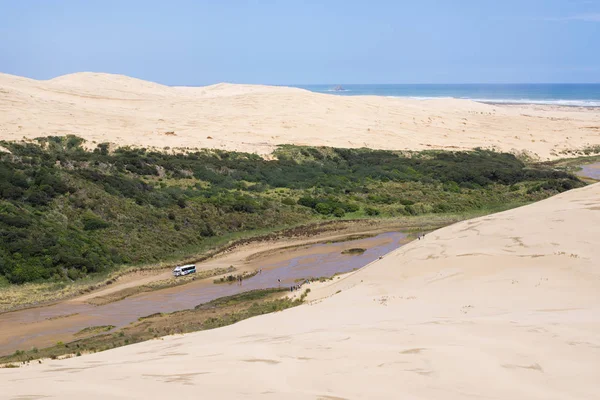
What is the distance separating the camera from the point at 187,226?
121 feet

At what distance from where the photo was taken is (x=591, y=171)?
60.7 meters

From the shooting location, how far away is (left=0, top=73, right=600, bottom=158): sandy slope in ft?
202

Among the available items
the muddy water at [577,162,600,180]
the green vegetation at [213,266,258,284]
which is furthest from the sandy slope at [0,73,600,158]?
the green vegetation at [213,266,258,284]

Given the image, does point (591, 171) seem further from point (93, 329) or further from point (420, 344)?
point (420, 344)

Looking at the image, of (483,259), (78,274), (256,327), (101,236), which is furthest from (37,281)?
(483,259)

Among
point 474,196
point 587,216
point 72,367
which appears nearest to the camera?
point 72,367

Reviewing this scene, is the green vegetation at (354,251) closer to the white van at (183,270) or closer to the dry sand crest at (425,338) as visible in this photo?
the white van at (183,270)

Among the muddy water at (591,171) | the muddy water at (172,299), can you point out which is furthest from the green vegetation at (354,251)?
the muddy water at (591,171)

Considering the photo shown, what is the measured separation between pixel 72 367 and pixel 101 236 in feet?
75.4

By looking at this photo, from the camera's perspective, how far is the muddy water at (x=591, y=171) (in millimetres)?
57350

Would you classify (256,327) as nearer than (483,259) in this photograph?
Yes

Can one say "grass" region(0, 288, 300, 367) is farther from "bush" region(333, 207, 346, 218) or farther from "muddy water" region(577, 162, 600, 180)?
"muddy water" region(577, 162, 600, 180)

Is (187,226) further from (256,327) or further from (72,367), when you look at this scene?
(72,367)

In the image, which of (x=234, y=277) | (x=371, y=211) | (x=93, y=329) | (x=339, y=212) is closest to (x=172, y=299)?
(x=234, y=277)
